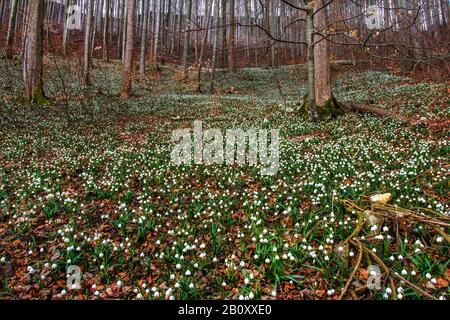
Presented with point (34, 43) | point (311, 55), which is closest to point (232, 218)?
point (311, 55)

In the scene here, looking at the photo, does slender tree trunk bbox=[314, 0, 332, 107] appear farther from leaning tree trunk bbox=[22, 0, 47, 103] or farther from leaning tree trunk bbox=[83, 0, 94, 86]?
leaning tree trunk bbox=[83, 0, 94, 86]

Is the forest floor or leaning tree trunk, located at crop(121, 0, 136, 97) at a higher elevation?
leaning tree trunk, located at crop(121, 0, 136, 97)

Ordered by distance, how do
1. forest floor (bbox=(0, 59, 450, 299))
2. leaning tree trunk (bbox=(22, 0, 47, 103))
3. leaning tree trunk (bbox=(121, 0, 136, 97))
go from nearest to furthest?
forest floor (bbox=(0, 59, 450, 299)) < leaning tree trunk (bbox=(22, 0, 47, 103)) < leaning tree trunk (bbox=(121, 0, 136, 97))

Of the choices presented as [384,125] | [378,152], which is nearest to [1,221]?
→ [378,152]

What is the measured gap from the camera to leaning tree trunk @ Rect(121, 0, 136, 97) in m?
21.4

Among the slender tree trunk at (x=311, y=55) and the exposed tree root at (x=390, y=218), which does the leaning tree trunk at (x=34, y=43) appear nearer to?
the slender tree trunk at (x=311, y=55)

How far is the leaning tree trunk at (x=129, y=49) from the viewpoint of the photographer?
21406mm

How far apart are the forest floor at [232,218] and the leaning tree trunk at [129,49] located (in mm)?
11237

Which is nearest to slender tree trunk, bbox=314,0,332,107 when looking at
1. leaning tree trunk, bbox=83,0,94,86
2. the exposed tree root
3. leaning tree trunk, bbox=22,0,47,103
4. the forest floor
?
the forest floor

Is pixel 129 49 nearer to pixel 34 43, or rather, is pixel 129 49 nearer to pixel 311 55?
pixel 34 43

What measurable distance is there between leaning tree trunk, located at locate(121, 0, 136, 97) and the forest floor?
1124cm

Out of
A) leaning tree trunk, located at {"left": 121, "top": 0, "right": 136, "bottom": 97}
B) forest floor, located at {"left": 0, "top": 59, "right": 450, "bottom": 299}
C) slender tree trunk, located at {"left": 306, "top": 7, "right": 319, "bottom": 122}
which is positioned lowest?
forest floor, located at {"left": 0, "top": 59, "right": 450, "bottom": 299}

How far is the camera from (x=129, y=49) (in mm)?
21438
